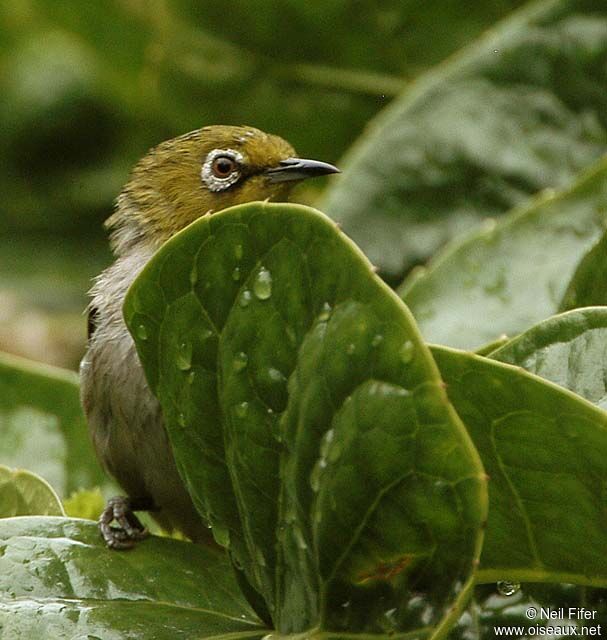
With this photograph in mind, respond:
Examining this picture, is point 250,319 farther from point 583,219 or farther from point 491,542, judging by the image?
point 583,219

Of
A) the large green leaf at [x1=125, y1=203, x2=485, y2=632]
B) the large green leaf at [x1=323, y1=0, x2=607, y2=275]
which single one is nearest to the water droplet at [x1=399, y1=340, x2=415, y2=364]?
the large green leaf at [x1=125, y1=203, x2=485, y2=632]

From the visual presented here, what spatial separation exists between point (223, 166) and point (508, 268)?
0.97 m

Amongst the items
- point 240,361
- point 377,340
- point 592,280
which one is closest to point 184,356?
point 240,361

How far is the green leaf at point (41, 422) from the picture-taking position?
12.4 ft

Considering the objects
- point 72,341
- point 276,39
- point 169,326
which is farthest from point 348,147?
point 169,326

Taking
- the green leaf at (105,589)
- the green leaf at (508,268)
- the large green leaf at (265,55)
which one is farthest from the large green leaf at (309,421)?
the large green leaf at (265,55)

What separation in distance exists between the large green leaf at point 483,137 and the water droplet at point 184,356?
2.11 m

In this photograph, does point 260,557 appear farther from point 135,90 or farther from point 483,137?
point 135,90

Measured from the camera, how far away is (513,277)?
3723 millimetres

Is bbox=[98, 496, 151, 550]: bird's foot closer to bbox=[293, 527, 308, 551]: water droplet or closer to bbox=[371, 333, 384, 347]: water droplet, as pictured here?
bbox=[293, 527, 308, 551]: water droplet

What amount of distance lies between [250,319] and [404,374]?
1.27 ft

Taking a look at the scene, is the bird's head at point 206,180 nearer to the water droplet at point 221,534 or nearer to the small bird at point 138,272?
the small bird at point 138,272

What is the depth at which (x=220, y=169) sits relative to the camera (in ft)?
13.5

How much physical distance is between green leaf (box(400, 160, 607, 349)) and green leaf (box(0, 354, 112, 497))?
1067mm
